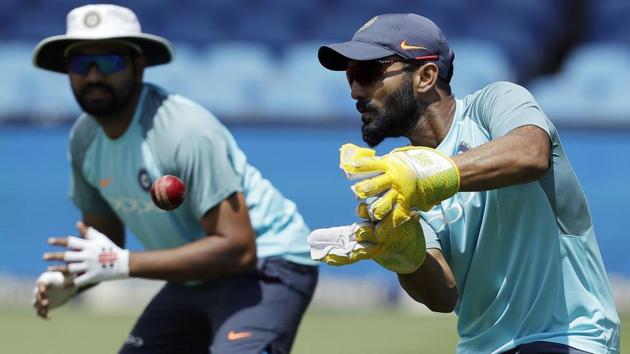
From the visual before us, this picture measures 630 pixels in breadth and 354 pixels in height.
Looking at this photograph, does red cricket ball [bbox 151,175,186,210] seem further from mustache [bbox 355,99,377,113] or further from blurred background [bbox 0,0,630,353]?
blurred background [bbox 0,0,630,353]

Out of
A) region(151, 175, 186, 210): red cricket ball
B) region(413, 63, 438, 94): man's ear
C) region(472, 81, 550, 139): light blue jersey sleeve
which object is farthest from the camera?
region(151, 175, 186, 210): red cricket ball

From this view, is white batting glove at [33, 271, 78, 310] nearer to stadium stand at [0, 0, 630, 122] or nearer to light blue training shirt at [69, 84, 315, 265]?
light blue training shirt at [69, 84, 315, 265]

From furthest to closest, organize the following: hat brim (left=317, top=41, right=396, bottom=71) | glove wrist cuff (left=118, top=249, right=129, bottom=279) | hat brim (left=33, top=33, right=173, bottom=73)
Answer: hat brim (left=33, top=33, right=173, bottom=73) < glove wrist cuff (left=118, top=249, right=129, bottom=279) < hat brim (left=317, top=41, right=396, bottom=71)

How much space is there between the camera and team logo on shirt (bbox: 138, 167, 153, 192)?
5.46 m

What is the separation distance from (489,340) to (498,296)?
0.16 meters

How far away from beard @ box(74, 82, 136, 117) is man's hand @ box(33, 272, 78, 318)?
77 centimetres

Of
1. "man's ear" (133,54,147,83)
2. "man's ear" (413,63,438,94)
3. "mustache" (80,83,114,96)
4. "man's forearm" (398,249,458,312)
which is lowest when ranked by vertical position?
"man's forearm" (398,249,458,312)

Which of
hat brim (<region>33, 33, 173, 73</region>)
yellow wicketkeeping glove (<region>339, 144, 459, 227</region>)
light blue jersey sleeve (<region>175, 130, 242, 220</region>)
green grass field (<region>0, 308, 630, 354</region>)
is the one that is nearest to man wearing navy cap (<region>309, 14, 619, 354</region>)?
yellow wicketkeeping glove (<region>339, 144, 459, 227</region>)

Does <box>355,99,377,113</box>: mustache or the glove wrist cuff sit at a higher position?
<box>355,99,377,113</box>: mustache

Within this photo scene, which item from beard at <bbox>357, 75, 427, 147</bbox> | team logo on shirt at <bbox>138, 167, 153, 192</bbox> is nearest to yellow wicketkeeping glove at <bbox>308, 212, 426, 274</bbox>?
beard at <bbox>357, 75, 427, 147</bbox>

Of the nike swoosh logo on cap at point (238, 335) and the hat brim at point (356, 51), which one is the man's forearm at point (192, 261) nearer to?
the nike swoosh logo on cap at point (238, 335)

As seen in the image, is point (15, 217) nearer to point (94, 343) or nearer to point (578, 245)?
point (94, 343)

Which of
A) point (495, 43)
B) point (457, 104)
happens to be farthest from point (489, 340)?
point (495, 43)

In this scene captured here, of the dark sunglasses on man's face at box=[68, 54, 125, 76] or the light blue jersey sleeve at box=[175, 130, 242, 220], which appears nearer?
the light blue jersey sleeve at box=[175, 130, 242, 220]
